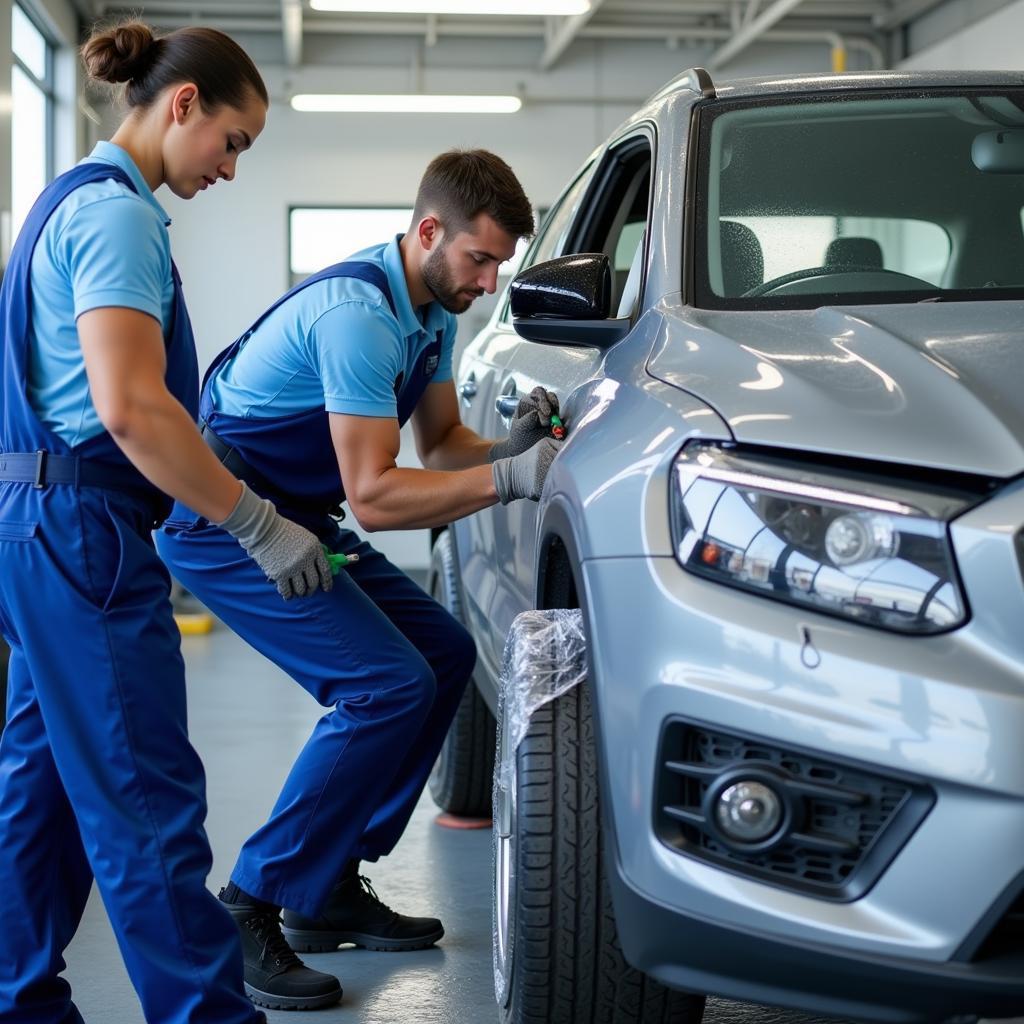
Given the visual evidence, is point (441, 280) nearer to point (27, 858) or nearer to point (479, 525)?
point (479, 525)

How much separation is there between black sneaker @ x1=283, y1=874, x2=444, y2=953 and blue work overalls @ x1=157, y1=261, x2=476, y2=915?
178 millimetres

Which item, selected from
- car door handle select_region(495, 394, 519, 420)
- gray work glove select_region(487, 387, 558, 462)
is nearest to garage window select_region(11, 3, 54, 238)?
car door handle select_region(495, 394, 519, 420)

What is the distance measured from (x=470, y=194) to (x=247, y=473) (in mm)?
688

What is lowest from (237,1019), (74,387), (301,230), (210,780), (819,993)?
(210,780)

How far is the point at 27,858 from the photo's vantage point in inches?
87.0

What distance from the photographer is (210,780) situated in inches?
180

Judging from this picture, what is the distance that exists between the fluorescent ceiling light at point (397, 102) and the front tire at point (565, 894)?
10500 mm

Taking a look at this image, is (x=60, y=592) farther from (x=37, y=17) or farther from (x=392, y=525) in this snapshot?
(x=37, y=17)

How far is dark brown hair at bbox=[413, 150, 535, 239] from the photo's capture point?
2.83 metres

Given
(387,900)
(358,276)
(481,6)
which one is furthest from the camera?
(481,6)

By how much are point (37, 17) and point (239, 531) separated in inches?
376

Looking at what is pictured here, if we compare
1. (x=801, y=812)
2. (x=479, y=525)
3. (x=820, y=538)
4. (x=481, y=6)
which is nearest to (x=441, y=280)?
(x=479, y=525)

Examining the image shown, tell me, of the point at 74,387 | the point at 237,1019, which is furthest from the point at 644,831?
the point at 74,387

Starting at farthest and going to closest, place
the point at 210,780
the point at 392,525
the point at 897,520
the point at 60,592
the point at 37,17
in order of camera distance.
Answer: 1. the point at 37,17
2. the point at 210,780
3. the point at 392,525
4. the point at 60,592
5. the point at 897,520
